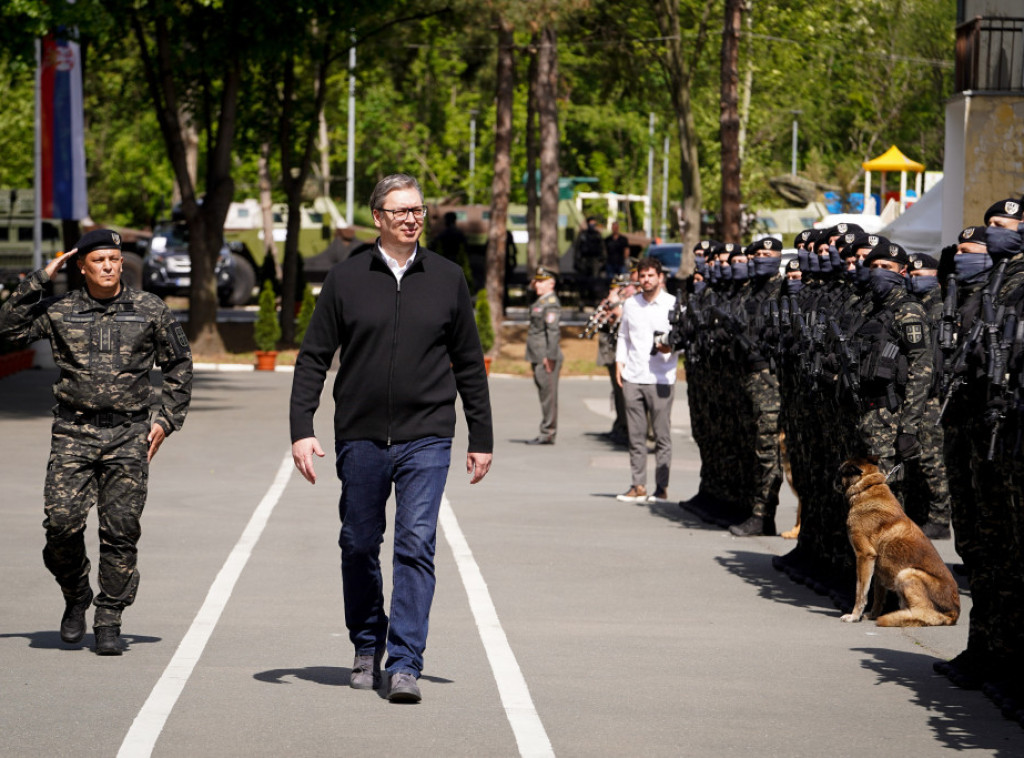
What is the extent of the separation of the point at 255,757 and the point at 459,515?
805cm

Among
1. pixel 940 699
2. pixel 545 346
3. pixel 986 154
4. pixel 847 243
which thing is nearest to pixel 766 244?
pixel 847 243

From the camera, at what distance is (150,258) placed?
1781 inches

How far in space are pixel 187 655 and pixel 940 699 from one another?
11.2ft

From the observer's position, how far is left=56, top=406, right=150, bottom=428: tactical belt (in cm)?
815

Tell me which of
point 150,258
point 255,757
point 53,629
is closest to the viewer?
point 255,757

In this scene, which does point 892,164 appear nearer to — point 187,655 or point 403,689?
point 187,655

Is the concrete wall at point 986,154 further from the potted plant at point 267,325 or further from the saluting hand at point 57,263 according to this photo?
the potted plant at point 267,325

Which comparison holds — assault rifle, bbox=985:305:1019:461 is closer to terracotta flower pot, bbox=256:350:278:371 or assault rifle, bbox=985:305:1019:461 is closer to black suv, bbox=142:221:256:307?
terracotta flower pot, bbox=256:350:278:371

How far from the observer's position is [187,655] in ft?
27.0

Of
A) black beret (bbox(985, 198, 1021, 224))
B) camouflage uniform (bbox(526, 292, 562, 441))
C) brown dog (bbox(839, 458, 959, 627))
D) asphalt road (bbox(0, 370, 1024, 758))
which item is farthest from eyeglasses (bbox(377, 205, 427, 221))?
camouflage uniform (bbox(526, 292, 562, 441))

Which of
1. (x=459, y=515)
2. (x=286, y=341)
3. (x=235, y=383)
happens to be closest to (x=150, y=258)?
(x=286, y=341)

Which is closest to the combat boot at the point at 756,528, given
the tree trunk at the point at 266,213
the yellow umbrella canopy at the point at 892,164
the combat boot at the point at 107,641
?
the combat boot at the point at 107,641

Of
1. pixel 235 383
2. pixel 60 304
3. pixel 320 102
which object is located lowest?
pixel 235 383

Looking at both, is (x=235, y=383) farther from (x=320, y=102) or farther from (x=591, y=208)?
(x=591, y=208)
